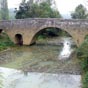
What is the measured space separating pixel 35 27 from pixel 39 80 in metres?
16.3

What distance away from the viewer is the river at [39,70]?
16.9m

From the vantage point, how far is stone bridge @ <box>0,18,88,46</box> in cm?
2993

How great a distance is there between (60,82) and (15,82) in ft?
9.73

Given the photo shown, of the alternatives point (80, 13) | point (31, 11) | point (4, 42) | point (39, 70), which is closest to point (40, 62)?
point (39, 70)

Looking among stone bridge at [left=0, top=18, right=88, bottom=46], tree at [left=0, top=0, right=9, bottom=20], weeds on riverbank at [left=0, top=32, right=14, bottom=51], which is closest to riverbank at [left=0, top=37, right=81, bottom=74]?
weeds on riverbank at [left=0, top=32, right=14, bottom=51]

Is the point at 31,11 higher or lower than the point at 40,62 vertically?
higher

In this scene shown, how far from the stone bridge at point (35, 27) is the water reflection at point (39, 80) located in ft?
39.2

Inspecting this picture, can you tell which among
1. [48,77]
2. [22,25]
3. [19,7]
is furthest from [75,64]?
[19,7]

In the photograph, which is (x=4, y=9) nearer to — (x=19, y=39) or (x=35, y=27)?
(x=19, y=39)

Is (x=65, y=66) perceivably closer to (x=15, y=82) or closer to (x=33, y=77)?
(x=33, y=77)

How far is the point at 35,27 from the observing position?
3331cm

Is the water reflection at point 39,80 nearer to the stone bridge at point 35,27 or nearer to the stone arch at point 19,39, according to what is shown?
the stone bridge at point 35,27

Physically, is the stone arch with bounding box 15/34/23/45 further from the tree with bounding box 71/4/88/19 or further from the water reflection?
the tree with bounding box 71/4/88/19

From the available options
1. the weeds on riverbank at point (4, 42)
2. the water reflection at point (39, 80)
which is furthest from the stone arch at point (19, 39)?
the water reflection at point (39, 80)
